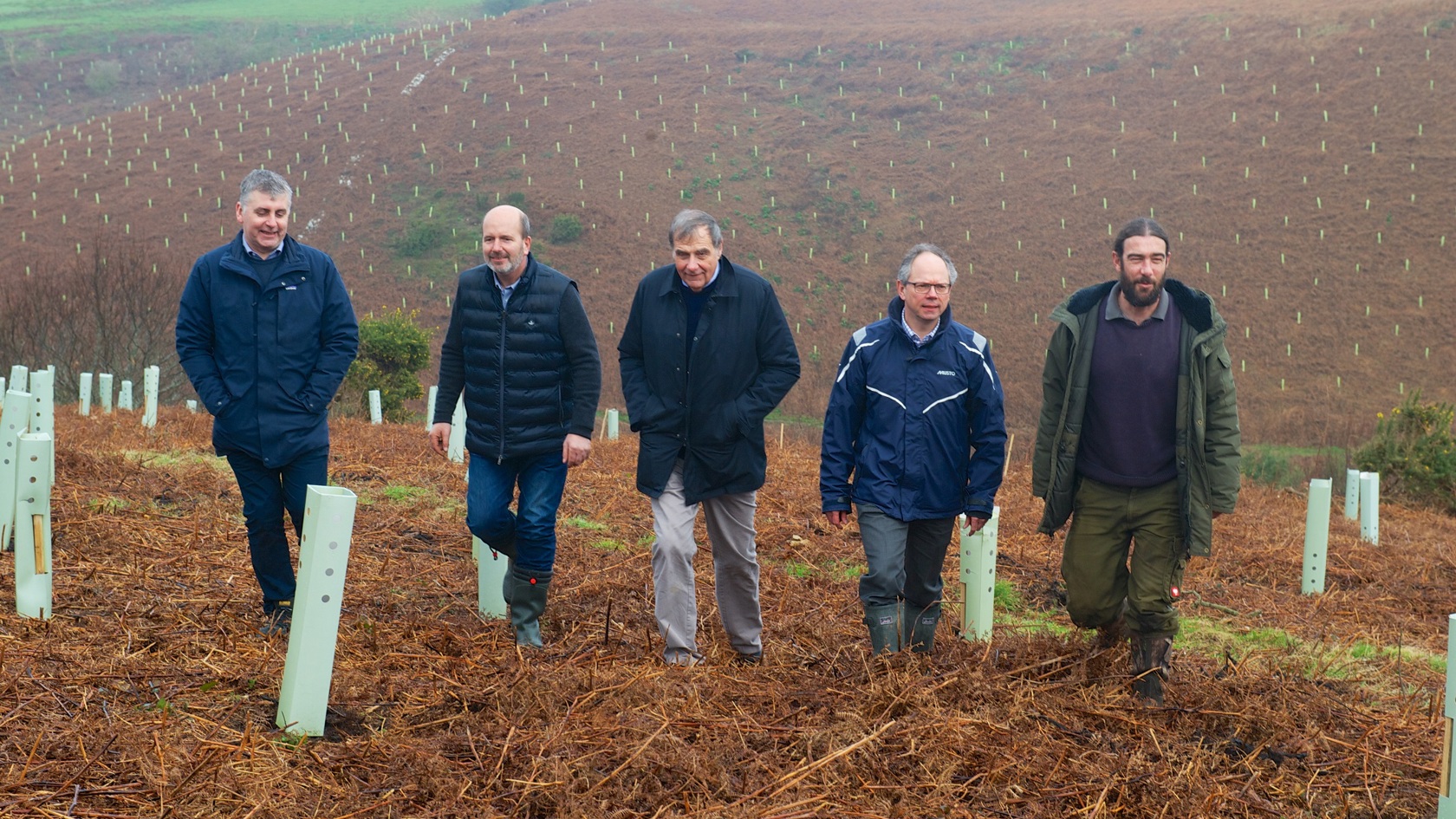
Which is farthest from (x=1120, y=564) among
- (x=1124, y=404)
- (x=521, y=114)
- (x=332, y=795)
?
(x=521, y=114)

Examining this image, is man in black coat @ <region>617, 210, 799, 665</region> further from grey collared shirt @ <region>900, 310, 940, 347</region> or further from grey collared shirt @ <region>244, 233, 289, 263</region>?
grey collared shirt @ <region>244, 233, 289, 263</region>

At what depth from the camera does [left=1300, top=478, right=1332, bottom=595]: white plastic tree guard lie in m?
8.84

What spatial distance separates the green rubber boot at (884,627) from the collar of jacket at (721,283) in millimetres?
1502

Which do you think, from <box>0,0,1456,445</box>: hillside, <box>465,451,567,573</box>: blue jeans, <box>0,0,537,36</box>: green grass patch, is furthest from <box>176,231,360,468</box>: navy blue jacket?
<box>0,0,537,36</box>: green grass patch

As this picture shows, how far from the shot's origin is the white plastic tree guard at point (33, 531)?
15.8 ft

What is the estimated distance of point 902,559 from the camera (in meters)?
4.90

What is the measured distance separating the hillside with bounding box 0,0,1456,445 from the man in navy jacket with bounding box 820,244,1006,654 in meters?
26.6

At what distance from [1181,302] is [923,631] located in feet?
5.86

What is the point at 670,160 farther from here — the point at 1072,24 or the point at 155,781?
the point at 155,781

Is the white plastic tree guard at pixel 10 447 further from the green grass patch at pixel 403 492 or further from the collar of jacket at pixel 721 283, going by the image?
the green grass patch at pixel 403 492

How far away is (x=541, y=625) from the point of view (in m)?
5.69

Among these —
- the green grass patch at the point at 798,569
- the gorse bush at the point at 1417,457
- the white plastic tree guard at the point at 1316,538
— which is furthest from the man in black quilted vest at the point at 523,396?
the gorse bush at the point at 1417,457

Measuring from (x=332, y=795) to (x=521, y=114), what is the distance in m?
58.8

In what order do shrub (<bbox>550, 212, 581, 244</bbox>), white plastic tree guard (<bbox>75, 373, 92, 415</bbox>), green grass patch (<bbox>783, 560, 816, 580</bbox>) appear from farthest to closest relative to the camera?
shrub (<bbox>550, 212, 581, 244</bbox>) → white plastic tree guard (<bbox>75, 373, 92, 415</bbox>) → green grass patch (<bbox>783, 560, 816, 580</bbox>)
